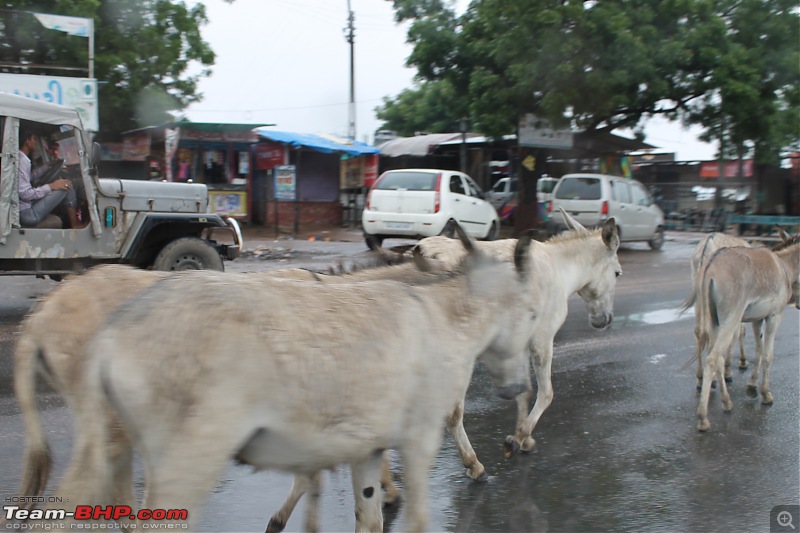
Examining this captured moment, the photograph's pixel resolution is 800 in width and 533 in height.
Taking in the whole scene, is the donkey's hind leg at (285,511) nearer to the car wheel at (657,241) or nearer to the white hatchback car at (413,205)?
the white hatchback car at (413,205)

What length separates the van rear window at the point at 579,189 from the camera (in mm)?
18547

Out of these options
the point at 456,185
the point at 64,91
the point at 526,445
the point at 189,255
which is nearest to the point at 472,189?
the point at 456,185

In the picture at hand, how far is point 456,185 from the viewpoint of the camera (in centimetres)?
1661

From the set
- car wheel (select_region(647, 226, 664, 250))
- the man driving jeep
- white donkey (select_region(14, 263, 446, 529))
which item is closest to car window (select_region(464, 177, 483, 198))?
car wheel (select_region(647, 226, 664, 250))

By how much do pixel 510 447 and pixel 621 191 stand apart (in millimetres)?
15193

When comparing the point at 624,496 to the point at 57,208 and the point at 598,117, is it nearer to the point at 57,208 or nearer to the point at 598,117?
the point at 57,208

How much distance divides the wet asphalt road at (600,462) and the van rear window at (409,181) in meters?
8.02

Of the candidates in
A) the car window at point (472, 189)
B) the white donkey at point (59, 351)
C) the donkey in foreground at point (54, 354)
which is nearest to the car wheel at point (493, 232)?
the car window at point (472, 189)

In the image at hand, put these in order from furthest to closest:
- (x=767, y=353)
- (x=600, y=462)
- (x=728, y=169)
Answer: (x=728, y=169)
(x=767, y=353)
(x=600, y=462)

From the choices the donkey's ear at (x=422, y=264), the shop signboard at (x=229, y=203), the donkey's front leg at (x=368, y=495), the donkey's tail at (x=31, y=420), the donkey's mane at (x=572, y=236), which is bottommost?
A: the donkey's front leg at (x=368, y=495)

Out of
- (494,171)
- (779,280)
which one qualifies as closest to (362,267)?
(779,280)

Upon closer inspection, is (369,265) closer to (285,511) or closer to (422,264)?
(422,264)

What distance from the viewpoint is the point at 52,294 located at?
127 inches

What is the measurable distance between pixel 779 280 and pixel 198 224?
731 centimetres
